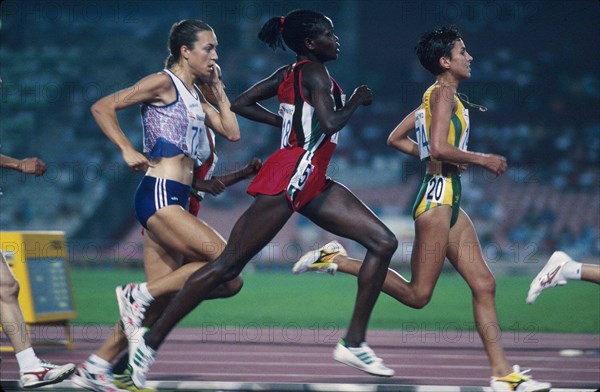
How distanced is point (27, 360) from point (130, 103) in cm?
159

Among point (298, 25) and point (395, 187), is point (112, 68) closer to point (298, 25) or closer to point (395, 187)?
point (395, 187)

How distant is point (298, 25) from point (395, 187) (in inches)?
786

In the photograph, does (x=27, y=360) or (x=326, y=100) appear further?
(x=27, y=360)

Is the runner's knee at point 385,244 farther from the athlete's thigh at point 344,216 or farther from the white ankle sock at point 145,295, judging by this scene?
the white ankle sock at point 145,295

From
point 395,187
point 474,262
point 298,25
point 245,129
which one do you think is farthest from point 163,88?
point 245,129

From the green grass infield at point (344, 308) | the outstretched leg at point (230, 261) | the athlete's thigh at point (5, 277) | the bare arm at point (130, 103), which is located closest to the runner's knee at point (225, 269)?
the outstretched leg at point (230, 261)

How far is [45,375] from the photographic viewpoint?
5.34m

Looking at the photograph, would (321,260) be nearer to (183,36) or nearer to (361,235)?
(361,235)

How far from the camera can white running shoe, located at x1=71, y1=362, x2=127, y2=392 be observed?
536 centimetres

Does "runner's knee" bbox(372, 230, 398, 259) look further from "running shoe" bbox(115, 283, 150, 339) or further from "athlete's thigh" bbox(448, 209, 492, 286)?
"running shoe" bbox(115, 283, 150, 339)

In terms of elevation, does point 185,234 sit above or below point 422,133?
below

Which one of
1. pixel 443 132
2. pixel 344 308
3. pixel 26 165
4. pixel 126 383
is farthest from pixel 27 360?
pixel 344 308

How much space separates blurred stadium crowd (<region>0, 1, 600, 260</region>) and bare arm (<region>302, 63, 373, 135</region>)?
18.7 meters

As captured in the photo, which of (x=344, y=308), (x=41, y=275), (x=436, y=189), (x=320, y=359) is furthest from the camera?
(x=344, y=308)
